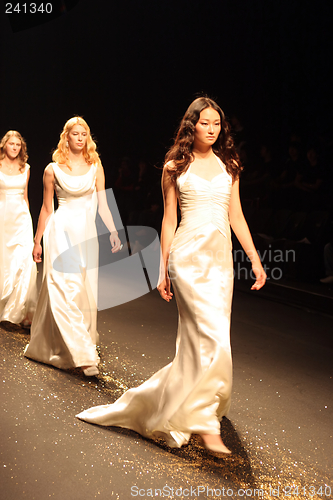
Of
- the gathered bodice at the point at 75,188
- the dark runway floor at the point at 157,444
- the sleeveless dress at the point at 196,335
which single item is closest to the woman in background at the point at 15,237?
the dark runway floor at the point at 157,444

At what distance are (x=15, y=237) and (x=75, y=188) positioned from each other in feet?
4.32

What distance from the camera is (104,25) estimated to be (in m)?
9.02

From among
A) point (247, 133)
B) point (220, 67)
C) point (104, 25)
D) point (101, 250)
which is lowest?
point (101, 250)

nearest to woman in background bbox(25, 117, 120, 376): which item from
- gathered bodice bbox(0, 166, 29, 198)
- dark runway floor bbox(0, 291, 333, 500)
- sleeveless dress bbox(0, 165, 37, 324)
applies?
dark runway floor bbox(0, 291, 333, 500)

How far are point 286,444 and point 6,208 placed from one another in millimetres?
3214

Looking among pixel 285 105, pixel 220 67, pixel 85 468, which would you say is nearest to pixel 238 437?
pixel 85 468

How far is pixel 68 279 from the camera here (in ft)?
11.2

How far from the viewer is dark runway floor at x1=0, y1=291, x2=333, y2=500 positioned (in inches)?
79.4

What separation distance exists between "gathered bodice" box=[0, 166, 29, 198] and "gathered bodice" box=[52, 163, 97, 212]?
46.6 inches

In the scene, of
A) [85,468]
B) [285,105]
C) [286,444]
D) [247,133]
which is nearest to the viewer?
[85,468]

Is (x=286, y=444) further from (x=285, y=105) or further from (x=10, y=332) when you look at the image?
(x=285, y=105)

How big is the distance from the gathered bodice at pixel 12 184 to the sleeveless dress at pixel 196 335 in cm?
257

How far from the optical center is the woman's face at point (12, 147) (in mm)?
4516

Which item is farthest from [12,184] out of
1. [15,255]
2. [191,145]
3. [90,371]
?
[191,145]
